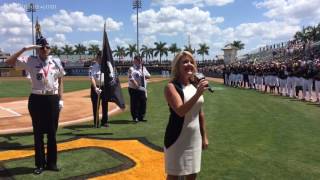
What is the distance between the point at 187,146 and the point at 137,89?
820 centimetres

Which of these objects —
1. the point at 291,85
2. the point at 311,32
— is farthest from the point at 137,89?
the point at 311,32

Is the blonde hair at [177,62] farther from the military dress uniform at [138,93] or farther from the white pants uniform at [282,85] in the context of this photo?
the white pants uniform at [282,85]

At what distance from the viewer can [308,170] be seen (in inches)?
282

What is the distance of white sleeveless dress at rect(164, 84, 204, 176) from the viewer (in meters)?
4.43

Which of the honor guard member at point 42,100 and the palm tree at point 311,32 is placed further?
the palm tree at point 311,32

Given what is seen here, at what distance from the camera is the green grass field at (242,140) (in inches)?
280

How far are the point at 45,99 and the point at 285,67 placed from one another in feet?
61.9

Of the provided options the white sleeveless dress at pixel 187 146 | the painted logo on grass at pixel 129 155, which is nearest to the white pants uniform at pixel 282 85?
the painted logo on grass at pixel 129 155

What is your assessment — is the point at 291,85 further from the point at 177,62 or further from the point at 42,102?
the point at 177,62

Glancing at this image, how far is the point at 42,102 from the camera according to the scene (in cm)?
691

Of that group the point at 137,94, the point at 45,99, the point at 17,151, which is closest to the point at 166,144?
the point at 45,99

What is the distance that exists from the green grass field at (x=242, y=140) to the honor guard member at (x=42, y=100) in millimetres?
358

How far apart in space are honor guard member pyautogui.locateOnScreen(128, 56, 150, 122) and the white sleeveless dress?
26.3ft

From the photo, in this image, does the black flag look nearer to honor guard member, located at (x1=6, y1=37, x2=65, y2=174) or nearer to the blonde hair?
honor guard member, located at (x1=6, y1=37, x2=65, y2=174)
